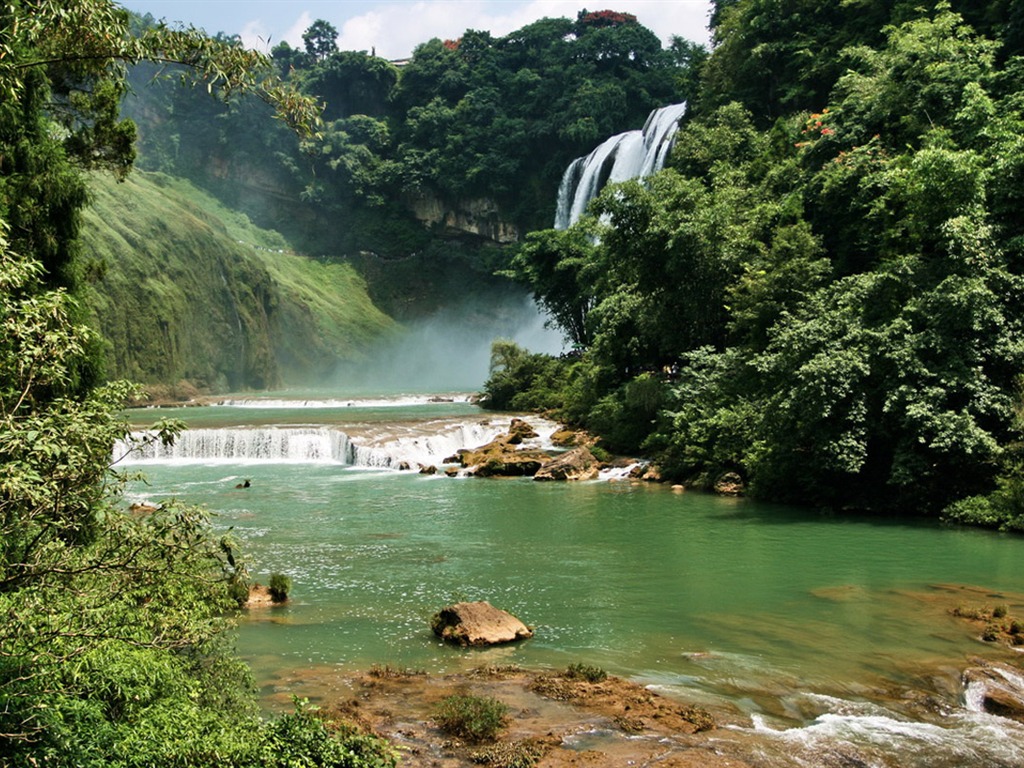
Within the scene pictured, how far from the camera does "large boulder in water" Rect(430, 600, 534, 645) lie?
9.91 m

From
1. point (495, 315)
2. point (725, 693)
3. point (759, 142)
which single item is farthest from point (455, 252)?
point (725, 693)

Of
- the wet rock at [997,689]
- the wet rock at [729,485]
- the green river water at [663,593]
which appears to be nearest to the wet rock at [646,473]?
the green river water at [663,593]

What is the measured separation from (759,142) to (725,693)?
28.6 meters

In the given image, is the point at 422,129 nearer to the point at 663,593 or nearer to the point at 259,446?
the point at 259,446

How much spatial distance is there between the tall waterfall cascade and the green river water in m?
25.6

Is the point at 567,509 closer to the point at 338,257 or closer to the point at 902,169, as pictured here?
the point at 902,169

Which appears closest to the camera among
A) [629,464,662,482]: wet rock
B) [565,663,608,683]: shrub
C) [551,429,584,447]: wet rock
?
[565,663,608,683]: shrub

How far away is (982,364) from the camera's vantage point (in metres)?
17.0

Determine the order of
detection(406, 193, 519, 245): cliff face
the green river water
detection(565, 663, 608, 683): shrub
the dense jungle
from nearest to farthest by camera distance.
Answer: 1. the dense jungle
2. the green river water
3. detection(565, 663, 608, 683): shrub
4. detection(406, 193, 519, 245): cliff face

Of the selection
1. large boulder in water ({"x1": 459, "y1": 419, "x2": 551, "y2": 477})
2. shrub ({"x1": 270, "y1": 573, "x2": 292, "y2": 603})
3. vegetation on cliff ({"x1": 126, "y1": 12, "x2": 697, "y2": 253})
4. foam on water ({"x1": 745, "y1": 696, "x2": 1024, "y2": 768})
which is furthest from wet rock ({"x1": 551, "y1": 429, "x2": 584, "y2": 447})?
vegetation on cliff ({"x1": 126, "y1": 12, "x2": 697, "y2": 253})

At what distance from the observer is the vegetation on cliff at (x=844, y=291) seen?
55.0 ft

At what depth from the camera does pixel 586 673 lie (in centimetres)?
865

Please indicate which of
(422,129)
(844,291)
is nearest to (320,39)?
(422,129)

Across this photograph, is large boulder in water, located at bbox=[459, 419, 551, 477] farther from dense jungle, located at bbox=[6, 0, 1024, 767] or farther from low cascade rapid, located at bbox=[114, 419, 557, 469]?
dense jungle, located at bbox=[6, 0, 1024, 767]
